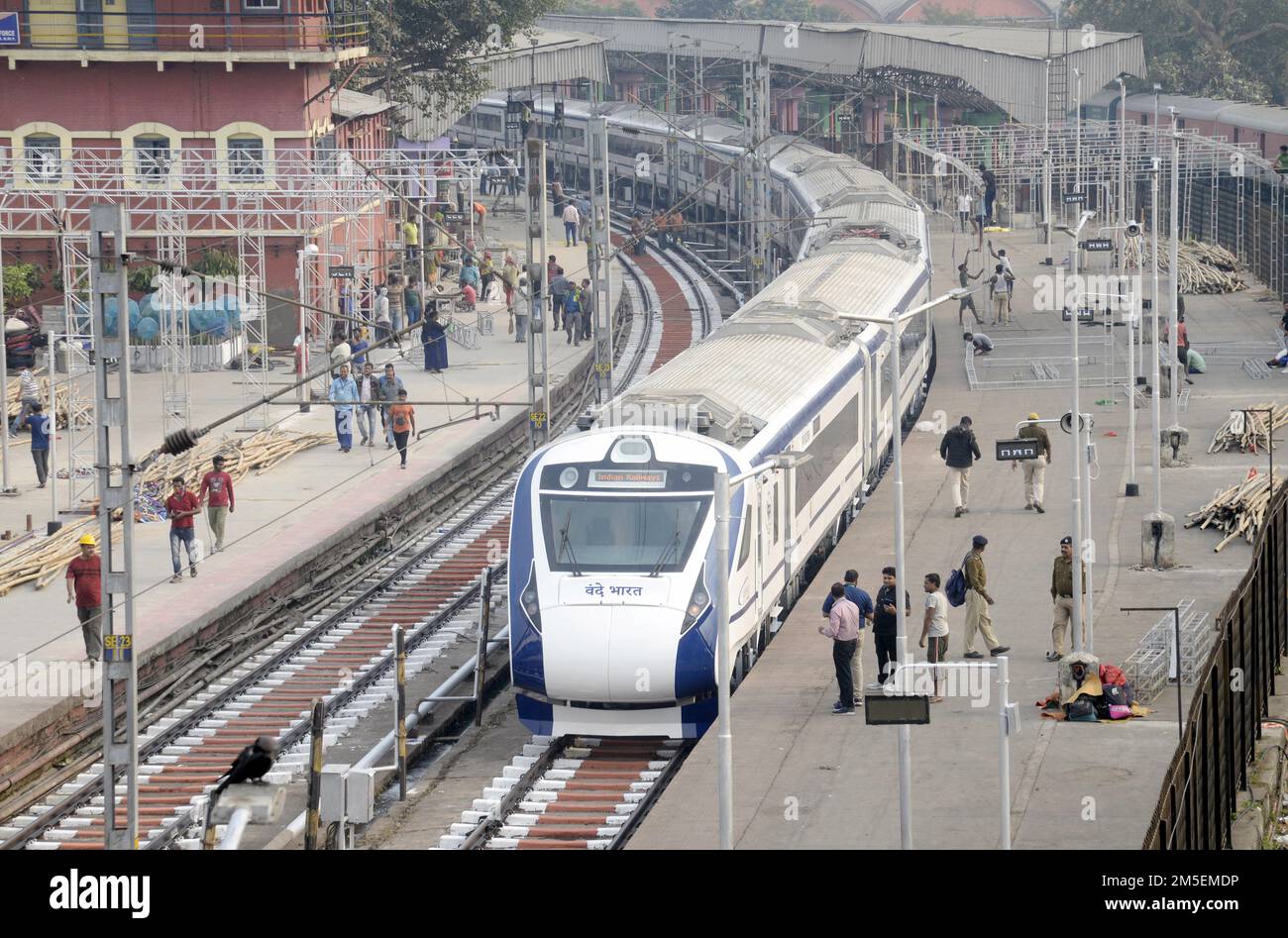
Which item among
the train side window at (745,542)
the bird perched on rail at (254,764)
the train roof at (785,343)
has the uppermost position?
the bird perched on rail at (254,764)

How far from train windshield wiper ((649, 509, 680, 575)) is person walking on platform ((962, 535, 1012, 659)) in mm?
3278

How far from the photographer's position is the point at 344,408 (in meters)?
37.0

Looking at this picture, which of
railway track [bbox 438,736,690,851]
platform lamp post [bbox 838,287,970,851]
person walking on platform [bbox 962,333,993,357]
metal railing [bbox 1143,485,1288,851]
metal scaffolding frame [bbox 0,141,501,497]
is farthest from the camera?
metal scaffolding frame [bbox 0,141,501,497]

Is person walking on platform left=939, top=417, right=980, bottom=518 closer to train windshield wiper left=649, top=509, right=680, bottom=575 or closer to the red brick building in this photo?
train windshield wiper left=649, top=509, right=680, bottom=575

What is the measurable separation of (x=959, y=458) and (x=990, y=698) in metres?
8.33

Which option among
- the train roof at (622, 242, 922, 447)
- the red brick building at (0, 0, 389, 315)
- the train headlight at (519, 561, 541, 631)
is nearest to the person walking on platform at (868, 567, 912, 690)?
the train roof at (622, 242, 922, 447)

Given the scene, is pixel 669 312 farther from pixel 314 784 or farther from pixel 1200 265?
pixel 314 784

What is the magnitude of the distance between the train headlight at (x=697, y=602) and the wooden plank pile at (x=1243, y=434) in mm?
15599

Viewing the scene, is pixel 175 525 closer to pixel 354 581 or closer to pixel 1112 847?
pixel 354 581

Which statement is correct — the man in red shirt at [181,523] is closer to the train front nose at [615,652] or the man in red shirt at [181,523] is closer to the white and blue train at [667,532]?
the white and blue train at [667,532]

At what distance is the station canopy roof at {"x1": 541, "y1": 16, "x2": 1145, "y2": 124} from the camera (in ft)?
226

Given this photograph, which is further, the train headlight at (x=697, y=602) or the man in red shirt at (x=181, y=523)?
the man in red shirt at (x=181, y=523)

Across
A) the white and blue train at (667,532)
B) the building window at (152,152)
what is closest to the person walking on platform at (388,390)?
the white and blue train at (667,532)

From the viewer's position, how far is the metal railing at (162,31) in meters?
49.8
